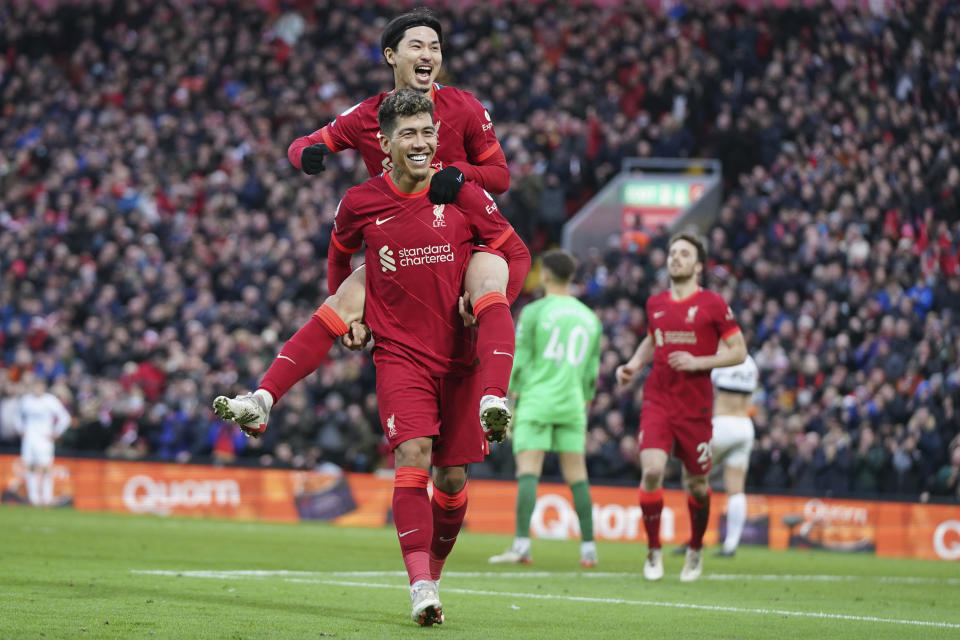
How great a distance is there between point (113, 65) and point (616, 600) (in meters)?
26.1

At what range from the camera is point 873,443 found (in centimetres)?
1881

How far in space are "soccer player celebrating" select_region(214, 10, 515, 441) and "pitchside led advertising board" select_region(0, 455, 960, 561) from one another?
11673mm

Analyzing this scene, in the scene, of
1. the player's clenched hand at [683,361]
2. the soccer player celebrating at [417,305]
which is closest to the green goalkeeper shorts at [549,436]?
the player's clenched hand at [683,361]

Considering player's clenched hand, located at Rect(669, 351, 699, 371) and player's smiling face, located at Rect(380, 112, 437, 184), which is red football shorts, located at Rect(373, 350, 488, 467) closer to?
player's smiling face, located at Rect(380, 112, 437, 184)

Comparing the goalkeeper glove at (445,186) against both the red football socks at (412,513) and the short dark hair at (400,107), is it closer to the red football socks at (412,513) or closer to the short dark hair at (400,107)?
the short dark hair at (400,107)

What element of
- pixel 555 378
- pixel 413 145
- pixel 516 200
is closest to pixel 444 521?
pixel 413 145

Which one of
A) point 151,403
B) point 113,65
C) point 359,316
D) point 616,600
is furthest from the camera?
point 113,65

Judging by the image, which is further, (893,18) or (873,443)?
(893,18)

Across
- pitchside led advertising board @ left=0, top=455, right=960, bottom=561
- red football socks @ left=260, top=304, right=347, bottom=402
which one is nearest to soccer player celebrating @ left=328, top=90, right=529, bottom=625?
red football socks @ left=260, top=304, right=347, bottom=402

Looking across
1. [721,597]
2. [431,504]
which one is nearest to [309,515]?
[721,597]

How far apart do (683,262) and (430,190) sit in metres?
4.55

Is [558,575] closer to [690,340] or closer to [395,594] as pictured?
[690,340]

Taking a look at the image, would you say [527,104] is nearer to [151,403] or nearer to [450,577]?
[151,403]

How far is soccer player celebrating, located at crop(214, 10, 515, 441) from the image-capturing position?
22.0 feet
